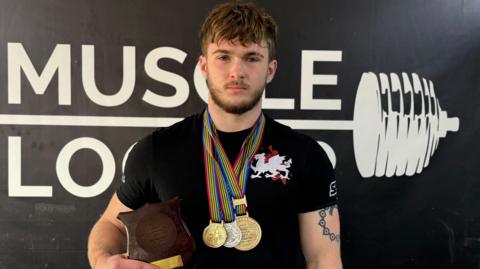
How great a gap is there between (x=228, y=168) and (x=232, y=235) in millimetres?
213

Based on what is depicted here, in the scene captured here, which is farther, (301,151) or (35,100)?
(35,100)

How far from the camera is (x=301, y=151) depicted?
4.04ft

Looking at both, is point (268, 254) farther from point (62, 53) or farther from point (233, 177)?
point (62, 53)

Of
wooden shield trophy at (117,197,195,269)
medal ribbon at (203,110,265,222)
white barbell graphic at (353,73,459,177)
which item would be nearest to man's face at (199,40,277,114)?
medal ribbon at (203,110,265,222)

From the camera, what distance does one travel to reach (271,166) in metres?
1.20

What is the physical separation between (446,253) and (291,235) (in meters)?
1.28

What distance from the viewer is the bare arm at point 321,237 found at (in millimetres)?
1229

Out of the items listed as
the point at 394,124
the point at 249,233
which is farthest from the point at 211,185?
the point at 394,124

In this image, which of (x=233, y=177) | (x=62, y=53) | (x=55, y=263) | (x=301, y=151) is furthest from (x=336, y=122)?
(x=55, y=263)

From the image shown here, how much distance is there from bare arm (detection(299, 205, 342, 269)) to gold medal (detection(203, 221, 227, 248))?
0.27 meters

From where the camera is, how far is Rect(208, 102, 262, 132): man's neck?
1.23 meters

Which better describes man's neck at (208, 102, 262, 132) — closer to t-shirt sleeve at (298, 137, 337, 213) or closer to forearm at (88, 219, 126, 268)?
t-shirt sleeve at (298, 137, 337, 213)

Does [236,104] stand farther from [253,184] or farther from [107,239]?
[107,239]

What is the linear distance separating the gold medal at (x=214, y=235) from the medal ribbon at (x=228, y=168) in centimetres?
4
